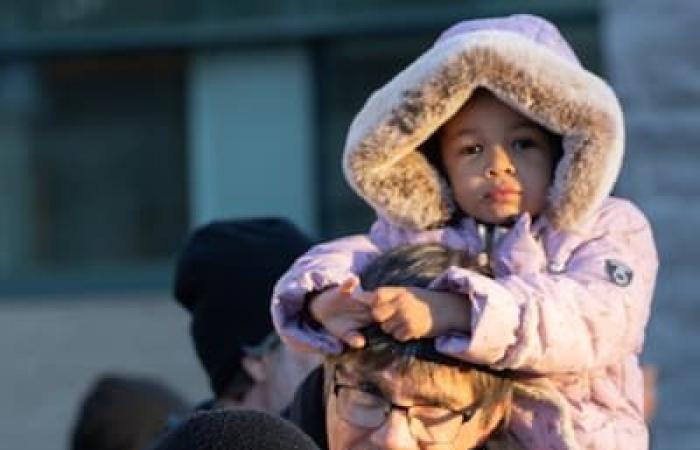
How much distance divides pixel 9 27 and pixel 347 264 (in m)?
5.30

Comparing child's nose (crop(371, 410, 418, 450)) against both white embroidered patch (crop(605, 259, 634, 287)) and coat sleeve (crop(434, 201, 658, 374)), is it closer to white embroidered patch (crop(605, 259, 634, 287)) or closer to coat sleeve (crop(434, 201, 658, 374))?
coat sleeve (crop(434, 201, 658, 374))

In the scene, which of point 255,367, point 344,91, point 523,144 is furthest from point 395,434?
point 344,91

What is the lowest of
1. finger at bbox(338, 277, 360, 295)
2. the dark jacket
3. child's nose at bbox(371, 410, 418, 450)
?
the dark jacket

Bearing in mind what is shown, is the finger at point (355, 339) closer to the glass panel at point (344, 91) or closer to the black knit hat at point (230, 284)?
the black knit hat at point (230, 284)

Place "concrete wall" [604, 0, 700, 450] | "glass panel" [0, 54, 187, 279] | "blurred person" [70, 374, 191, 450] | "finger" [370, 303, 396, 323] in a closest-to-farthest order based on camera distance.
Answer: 1. "finger" [370, 303, 396, 323]
2. "blurred person" [70, 374, 191, 450]
3. "concrete wall" [604, 0, 700, 450]
4. "glass panel" [0, 54, 187, 279]

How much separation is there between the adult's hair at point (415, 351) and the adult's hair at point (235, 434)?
0.29 m

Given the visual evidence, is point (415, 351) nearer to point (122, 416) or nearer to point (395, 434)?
point (395, 434)

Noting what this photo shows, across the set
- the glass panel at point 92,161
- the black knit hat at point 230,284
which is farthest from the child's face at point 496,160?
the glass panel at point 92,161

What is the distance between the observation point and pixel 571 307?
2797 millimetres

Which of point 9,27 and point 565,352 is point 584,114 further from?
point 9,27

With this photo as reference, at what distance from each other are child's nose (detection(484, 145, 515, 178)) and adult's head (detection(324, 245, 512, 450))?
219 mm

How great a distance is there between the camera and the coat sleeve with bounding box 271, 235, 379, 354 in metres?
2.86

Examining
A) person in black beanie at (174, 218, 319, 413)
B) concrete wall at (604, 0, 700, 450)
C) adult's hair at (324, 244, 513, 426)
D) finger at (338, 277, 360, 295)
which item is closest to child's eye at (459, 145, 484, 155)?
adult's hair at (324, 244, 513, 426)

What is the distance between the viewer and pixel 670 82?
6.09m
